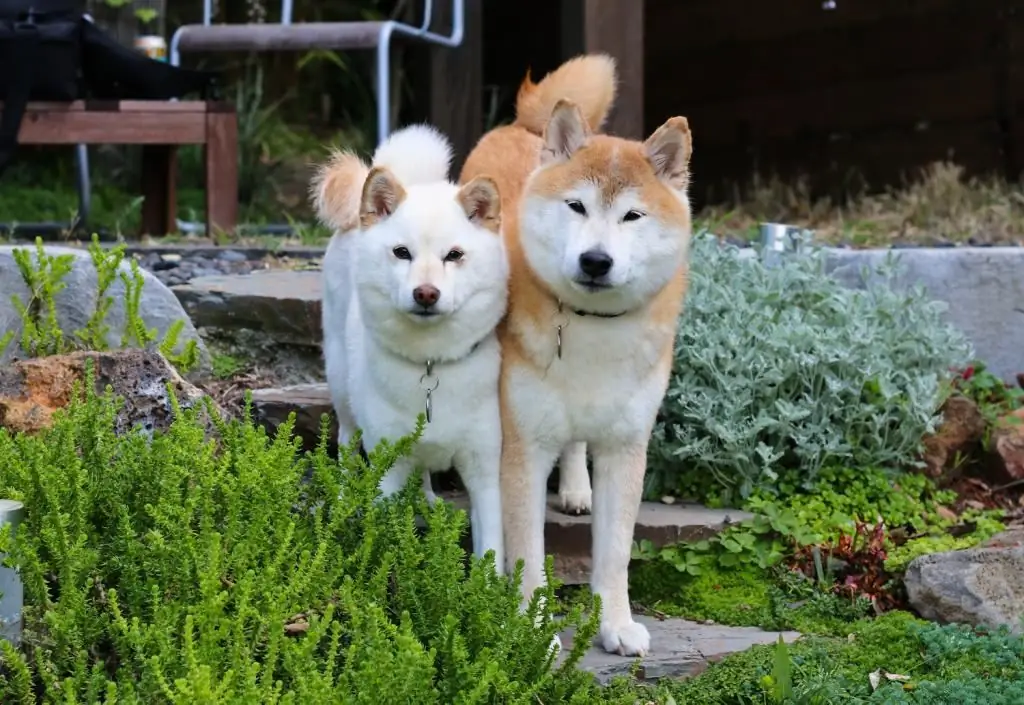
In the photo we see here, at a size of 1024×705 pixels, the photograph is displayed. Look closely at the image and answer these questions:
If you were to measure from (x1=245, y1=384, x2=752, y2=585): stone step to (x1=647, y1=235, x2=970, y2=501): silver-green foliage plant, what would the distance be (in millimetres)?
140

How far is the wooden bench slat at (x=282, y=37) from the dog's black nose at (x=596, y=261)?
3361 mm

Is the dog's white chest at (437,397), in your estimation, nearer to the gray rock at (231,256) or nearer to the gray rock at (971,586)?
the gray rock at (971,586)

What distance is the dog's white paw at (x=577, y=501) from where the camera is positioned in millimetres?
3861

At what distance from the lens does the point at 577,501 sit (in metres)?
3.87

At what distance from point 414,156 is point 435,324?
70 centimetres

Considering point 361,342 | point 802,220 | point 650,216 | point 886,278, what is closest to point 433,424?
point 361,342

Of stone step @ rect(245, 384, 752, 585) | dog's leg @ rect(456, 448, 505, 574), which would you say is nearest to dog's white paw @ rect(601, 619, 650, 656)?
dog's leg @ rect(456, 448, 505, 574)

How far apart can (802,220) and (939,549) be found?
3.22 meters

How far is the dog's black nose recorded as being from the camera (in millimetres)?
3014

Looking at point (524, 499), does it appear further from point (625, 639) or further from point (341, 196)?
point (341, 196)

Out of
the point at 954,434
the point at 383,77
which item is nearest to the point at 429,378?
the point at 954,434

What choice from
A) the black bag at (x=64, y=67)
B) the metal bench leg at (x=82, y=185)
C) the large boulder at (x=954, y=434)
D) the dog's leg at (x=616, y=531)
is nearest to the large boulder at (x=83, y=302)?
the dog's leg at (x=616, y=531)

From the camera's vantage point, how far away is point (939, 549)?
3.84 metres

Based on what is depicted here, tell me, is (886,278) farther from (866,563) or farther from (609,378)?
(609,378)
